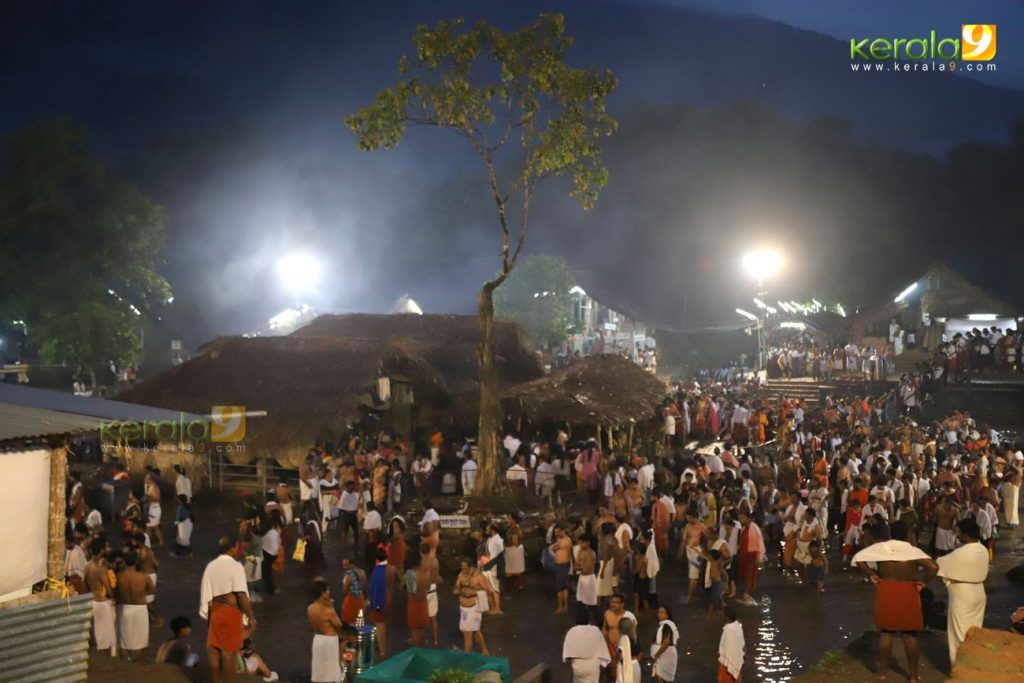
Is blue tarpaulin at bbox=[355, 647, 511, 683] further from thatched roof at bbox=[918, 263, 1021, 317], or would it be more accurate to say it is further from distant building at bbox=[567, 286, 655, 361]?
distant building at bbox=[567, 286, 655, 361]

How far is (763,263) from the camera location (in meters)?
50.4

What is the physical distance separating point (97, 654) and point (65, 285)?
3044 centimetres

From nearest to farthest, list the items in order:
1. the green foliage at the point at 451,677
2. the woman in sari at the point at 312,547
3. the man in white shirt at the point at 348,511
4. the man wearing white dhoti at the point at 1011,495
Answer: the green foliage at the point at 451,677 < the woman in sari at the point at 312,547 < the man in white shirt at the point at 348,511 < the man wearing white dhoti at the point at 1011,495

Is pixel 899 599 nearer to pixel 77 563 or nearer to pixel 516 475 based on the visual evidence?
pixel 77 563

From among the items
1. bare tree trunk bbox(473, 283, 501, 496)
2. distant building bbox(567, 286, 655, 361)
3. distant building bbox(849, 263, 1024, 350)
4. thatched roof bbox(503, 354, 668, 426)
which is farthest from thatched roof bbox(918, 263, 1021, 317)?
bare tree trunk bbox(473, 283, 501, 496)

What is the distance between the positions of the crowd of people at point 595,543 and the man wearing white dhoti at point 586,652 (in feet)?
0.04

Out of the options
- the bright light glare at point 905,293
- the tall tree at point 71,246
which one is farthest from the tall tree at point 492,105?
the bright light glare at point 905,293

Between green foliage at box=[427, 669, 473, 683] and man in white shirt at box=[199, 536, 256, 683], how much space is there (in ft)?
7.85

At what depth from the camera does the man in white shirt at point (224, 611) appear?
952 centimetres

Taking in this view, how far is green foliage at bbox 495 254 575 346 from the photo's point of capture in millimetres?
52438

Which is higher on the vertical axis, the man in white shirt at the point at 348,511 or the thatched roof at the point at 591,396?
the thatched roof at the point at 591,396

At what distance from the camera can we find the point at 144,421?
37.4 ft

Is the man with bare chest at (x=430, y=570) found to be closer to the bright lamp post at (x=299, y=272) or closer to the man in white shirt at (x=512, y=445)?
the man in white shirt at (x=512, y=445)

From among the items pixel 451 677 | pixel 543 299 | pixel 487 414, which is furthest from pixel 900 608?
pixel 543 299
